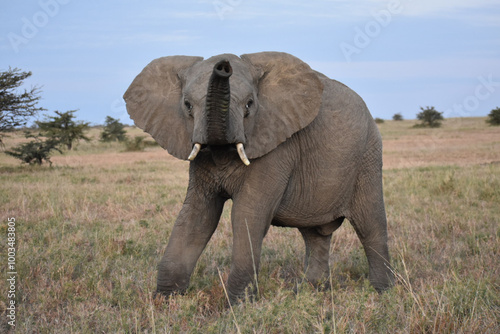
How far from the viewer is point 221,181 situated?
16.3ft

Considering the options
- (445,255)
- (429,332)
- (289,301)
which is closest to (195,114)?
(289,301)

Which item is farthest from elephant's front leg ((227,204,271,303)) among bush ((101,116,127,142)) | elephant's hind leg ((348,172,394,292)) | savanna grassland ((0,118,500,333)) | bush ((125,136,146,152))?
bush ((101,116,127,142))

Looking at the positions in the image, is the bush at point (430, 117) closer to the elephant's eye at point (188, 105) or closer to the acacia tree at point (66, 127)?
the acacia tree at point (66, 127)

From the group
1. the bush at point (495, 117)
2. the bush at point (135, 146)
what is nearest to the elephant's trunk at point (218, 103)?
the bush at point (135, 146)

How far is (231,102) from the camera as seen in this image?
441cm

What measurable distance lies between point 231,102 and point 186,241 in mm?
1524

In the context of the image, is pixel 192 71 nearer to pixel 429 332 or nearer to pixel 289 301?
pixel 289 301

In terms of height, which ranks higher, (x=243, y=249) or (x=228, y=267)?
(x=243, y=249)

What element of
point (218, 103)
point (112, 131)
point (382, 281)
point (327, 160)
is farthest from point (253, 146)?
point (112, 131)

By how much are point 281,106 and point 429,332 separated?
228cm

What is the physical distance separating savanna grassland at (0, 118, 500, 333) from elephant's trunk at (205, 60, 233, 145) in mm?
1369

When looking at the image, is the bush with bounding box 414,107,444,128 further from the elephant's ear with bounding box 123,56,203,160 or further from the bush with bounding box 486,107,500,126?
the elephant's ear with bounding box 123,56,203,160

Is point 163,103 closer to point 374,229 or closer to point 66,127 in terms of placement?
point 374,229

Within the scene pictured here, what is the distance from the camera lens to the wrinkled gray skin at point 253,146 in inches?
186
